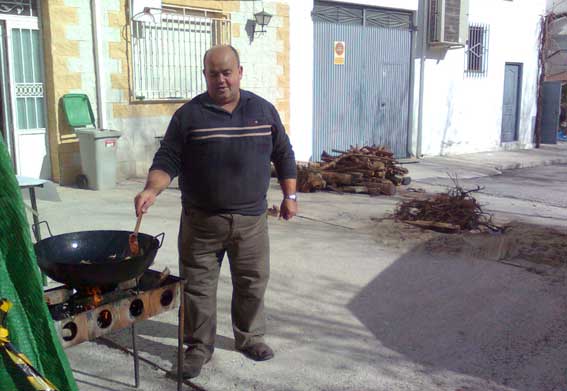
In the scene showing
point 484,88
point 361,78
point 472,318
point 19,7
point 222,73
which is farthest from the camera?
point 484,88

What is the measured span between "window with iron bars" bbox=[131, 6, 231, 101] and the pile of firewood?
2.65 m

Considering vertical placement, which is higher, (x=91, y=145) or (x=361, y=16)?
(x=361, y=16)

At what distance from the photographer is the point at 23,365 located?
2127 mm

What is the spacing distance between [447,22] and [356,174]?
6.67 meters

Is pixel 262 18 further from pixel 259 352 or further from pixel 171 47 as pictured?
pixel 259 352

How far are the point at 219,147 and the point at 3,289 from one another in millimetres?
1763

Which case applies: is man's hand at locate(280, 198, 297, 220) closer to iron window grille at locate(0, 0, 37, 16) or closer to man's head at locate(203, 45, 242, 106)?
man's head at locate(203, 45, 242, 106)

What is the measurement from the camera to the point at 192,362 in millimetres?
3965

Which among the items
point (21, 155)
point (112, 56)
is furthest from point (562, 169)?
point (21, 155)

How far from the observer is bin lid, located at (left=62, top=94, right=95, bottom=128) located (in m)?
9.70

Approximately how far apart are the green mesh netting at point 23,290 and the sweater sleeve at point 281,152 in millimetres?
2004

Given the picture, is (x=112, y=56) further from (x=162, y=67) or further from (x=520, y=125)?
(x=520, y=125)

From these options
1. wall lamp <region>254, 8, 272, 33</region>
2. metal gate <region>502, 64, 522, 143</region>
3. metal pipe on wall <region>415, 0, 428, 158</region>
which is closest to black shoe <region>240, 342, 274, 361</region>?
wall lamp <region>254, 8, 272, 33</region>

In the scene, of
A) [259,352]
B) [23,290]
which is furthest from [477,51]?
[23,290]
